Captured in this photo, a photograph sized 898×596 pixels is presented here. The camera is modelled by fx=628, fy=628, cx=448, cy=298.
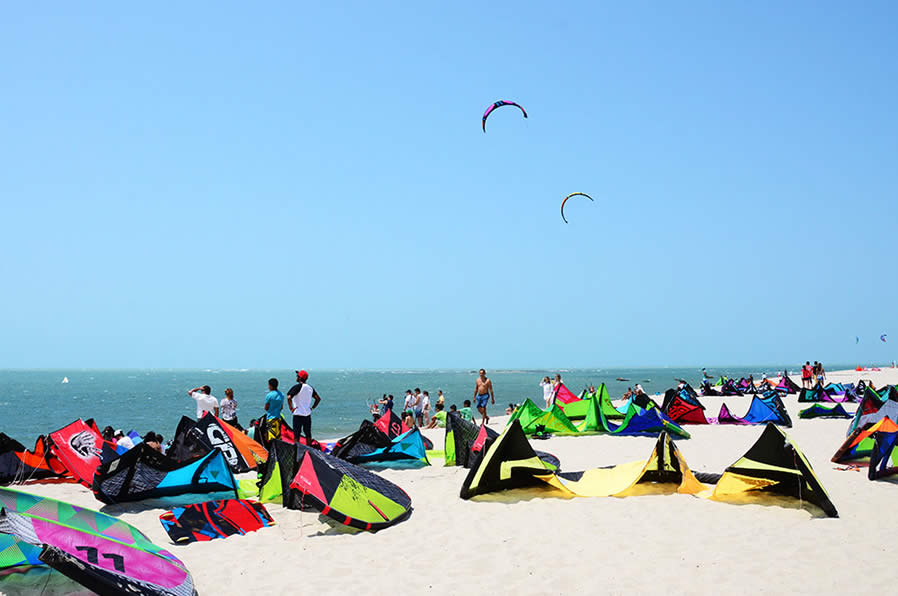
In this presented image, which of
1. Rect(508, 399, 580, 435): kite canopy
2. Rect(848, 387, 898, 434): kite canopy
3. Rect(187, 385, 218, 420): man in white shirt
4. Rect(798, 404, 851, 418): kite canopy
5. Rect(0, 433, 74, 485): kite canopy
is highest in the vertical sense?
Rect(848, 387, 898, 434): kite canopy

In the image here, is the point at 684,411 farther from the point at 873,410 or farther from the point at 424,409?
the point at 424,409

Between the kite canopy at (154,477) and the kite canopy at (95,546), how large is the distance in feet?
9.68

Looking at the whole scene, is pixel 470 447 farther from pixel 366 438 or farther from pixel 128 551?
pixel 128 551

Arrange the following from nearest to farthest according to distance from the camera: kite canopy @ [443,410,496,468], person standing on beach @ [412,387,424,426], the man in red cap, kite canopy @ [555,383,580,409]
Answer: kite canopy @ [443,410,496,468], the man in red cap, kite canopy @ [555,383,580,409], person standing on beach @ [412,387,424,426]

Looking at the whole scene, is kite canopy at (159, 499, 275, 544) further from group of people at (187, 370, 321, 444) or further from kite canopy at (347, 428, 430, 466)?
kite canopy at (347, 428, 430, 466)

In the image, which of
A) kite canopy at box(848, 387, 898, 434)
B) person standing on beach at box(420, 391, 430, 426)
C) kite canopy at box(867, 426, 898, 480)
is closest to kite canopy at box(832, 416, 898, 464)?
kite canopy at box(848, 387, 898, 434)

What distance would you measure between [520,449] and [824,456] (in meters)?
6.21

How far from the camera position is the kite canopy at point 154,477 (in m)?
7.51

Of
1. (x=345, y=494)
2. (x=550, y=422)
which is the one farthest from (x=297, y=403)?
(x=550, y=422)

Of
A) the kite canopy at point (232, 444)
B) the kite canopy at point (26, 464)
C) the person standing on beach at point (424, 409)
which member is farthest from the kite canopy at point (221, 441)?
the person standing on beach at point (424, 409)

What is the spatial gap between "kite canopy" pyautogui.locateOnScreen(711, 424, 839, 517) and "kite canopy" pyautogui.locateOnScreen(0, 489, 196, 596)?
5983 millimetres

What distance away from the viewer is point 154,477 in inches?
304

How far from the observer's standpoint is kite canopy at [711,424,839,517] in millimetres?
7090

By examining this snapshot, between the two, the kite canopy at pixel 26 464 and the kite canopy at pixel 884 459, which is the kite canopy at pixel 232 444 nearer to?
the kite canopy at pixel 26 464
